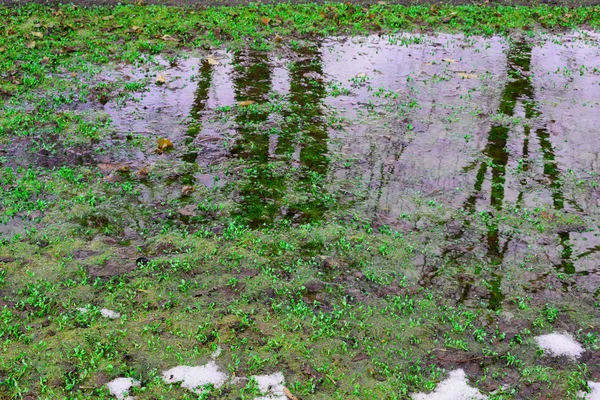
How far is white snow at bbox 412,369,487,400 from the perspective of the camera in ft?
10.6

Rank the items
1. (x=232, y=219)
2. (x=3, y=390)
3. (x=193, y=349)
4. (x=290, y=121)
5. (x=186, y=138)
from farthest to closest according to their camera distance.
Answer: (x=290, y=121), (x=186, y=138), (x=232, y=219), (x=193, y=349), (x=3, y=390)

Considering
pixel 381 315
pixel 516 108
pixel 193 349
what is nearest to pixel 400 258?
pixel 381 315

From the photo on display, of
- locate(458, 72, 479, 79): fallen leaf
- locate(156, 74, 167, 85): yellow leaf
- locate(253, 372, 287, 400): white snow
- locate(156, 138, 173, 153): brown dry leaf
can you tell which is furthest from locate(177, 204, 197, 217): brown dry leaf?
locate(458, 72, 479, 79): fallen leaf

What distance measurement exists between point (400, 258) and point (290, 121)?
113 inches

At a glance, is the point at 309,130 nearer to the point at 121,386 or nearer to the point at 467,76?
the point at 467,76

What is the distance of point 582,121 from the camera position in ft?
21.9

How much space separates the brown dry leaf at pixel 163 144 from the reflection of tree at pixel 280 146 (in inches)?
28.3

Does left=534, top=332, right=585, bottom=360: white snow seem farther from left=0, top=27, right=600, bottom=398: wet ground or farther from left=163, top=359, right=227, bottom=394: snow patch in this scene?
left=163, top=359, right=227, bottom=394: snow patch

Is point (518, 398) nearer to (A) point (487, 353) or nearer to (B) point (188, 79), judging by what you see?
(A) point (487, 353)

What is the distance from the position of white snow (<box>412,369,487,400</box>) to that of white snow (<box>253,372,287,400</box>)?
801mm

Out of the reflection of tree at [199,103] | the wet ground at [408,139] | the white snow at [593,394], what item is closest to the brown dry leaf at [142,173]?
the wet ground at [408,139]

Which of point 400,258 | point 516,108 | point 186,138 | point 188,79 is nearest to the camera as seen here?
point 400,258

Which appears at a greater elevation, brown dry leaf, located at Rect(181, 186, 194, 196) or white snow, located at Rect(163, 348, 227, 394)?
brown dry leaf, located at Rect(181, 186, 194, 196)

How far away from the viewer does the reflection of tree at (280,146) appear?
5000mm
